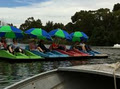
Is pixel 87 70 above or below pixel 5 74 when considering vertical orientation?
above

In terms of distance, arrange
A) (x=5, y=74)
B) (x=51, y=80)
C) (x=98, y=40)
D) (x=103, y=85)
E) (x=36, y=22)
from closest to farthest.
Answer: (x=51, y=80), (x=103, y=85), (x=5, y=74), (x=98, y=40), (x=36, y=22)

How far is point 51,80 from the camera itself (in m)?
6.57

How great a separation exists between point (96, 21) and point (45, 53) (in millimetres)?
80784

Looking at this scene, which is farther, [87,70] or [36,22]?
[36,22]

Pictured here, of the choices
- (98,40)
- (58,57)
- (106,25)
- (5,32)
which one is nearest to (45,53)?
(58,57)

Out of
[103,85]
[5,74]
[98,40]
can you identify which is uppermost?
[103,85]

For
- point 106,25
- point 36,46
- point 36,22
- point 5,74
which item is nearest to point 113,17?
point 106,25

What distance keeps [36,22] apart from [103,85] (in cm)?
11969

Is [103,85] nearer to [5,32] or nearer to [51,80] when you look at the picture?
[51,80]

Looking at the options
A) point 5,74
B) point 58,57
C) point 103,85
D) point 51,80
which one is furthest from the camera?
point 58,57

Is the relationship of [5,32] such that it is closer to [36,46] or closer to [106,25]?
[36,46]

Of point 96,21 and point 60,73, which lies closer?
point 60,73

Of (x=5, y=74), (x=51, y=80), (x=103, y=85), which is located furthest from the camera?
(x=5, y=74)

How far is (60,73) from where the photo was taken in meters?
6.75
